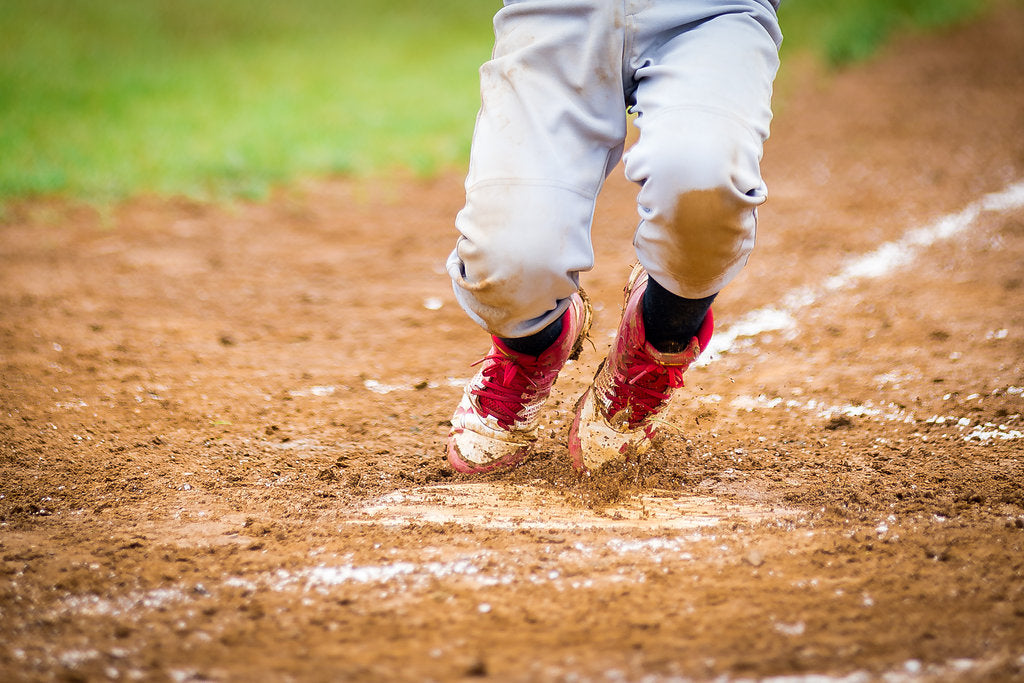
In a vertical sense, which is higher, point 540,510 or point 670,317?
point 670,317

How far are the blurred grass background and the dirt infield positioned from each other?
80 centimetres

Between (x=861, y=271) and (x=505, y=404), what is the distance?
67.4 inches

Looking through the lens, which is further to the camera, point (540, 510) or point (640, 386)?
point (640, 386)

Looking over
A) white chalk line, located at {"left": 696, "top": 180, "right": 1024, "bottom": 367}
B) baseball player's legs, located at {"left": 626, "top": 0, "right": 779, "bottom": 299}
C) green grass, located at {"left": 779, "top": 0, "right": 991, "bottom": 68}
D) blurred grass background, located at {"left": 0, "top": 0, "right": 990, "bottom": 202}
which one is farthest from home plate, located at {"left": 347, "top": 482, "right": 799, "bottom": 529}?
green grass, located at {"left": 779, "top": 0, "right": 991, "bottom": 68}

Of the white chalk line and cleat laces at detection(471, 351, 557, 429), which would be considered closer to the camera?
cleat laces at detection(471, 351, 557, 429)

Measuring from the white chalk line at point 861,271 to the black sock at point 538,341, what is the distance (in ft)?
2.44

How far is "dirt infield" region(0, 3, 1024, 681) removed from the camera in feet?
4.22

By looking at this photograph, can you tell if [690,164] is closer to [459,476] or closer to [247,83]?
[459,476]

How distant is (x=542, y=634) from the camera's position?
1295mm

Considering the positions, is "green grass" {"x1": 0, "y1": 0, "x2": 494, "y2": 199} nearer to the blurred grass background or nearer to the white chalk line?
the blurred grass background

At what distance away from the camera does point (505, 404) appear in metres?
1.88

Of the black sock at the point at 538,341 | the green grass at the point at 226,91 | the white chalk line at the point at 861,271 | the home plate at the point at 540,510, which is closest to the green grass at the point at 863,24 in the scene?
the green grass at the point at 226,91

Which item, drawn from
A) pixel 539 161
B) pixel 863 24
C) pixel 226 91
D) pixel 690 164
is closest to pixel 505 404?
pixel 539 161

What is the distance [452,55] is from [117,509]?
6.04 metres
